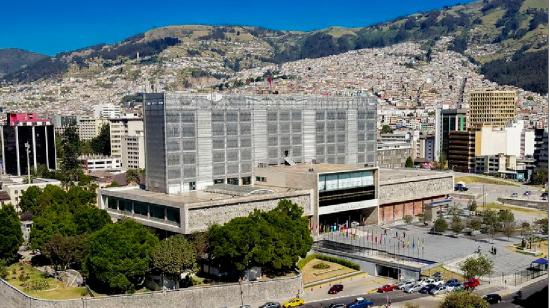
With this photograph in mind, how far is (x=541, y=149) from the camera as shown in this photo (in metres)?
124

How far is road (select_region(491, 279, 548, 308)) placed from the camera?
43.2m

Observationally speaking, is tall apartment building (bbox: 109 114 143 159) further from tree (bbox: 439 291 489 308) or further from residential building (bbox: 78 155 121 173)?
tree (bbox: 439 291 489 308)

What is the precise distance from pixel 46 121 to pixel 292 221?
260 feet

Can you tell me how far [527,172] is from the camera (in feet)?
396

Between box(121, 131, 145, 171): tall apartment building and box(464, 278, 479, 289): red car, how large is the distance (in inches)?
3763

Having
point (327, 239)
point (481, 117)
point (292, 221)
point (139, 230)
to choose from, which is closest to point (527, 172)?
point (481, 117)

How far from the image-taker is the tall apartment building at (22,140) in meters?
114

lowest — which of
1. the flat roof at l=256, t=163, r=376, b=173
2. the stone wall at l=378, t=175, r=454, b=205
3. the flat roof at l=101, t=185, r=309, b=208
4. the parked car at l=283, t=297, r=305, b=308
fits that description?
the parked car at l=283, t=297, r=305, b=308

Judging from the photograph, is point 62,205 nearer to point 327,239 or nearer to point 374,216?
point 327,239

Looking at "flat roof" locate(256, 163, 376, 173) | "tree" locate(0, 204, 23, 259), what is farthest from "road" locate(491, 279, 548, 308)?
"tree" locate(0, 204, 23, 259)

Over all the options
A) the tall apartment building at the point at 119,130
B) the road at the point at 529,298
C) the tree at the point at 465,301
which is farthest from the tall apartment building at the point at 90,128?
the tree at the point at 465,301

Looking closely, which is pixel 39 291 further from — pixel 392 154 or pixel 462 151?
pixel 462 151

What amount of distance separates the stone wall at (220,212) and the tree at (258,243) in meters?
5.18

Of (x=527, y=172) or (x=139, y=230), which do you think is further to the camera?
(x=527, y=172)
